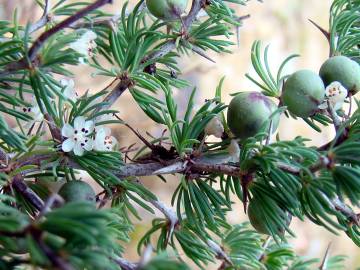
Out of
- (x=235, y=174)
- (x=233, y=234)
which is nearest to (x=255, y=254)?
(x=233, y=234)

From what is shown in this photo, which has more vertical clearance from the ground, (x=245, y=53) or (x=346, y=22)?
(x=245, y=53)

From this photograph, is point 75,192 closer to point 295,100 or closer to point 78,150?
point 78,150

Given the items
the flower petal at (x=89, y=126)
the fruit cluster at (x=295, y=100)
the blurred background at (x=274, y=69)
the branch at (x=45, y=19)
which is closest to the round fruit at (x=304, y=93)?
the fruit cluster at (x=295, y=100)

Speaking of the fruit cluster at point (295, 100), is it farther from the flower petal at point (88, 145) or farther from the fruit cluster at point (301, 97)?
the flower petal at point (88, 145)

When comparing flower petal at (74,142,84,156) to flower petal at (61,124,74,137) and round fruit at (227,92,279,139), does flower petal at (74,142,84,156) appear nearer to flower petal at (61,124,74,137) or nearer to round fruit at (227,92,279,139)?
flower petal at (61,124,74,137)

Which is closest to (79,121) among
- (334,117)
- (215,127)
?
(215,127)

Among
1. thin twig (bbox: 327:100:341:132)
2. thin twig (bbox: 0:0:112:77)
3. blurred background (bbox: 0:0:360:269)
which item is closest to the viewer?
thin twig (bbox: 0:0:112:77)

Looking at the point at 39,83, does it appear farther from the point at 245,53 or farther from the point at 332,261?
the point at 245,53

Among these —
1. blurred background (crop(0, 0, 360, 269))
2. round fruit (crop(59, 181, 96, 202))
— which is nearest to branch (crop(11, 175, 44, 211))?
round fruit (crop(59, 181, 96, 202))
